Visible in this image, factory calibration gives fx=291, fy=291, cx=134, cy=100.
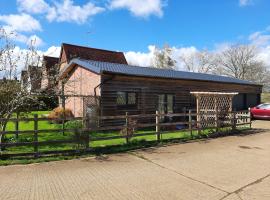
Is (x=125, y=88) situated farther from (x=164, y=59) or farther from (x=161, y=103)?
(x=164, y=59)

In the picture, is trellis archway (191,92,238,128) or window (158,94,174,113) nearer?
trellis archway (191,92,238,128)

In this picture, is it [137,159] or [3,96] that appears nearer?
[137,159]

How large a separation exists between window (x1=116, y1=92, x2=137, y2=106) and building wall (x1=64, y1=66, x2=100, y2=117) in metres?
1.38

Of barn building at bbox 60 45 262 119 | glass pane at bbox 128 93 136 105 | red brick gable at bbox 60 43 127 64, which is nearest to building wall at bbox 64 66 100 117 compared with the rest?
barn building at bbox 60 45 262 119

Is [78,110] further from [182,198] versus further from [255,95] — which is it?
[255,95]

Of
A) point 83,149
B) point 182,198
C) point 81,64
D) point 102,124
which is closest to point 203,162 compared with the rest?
point 182,198

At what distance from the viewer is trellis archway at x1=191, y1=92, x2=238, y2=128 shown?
14.2m

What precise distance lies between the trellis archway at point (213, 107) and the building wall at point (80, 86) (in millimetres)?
5776

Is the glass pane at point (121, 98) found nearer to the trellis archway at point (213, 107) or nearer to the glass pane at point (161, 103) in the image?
the glass pane at point (161, 103)

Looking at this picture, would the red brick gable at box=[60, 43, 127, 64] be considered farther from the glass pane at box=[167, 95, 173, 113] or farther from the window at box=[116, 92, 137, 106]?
the window at box=[116, 92, 137, 106]

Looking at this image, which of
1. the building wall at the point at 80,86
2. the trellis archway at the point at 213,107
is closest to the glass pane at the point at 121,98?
the building wall at the point at 80,86

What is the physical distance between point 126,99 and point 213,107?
5235 millimetres

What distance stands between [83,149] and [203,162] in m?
3.64

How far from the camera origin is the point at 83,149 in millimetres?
9055
